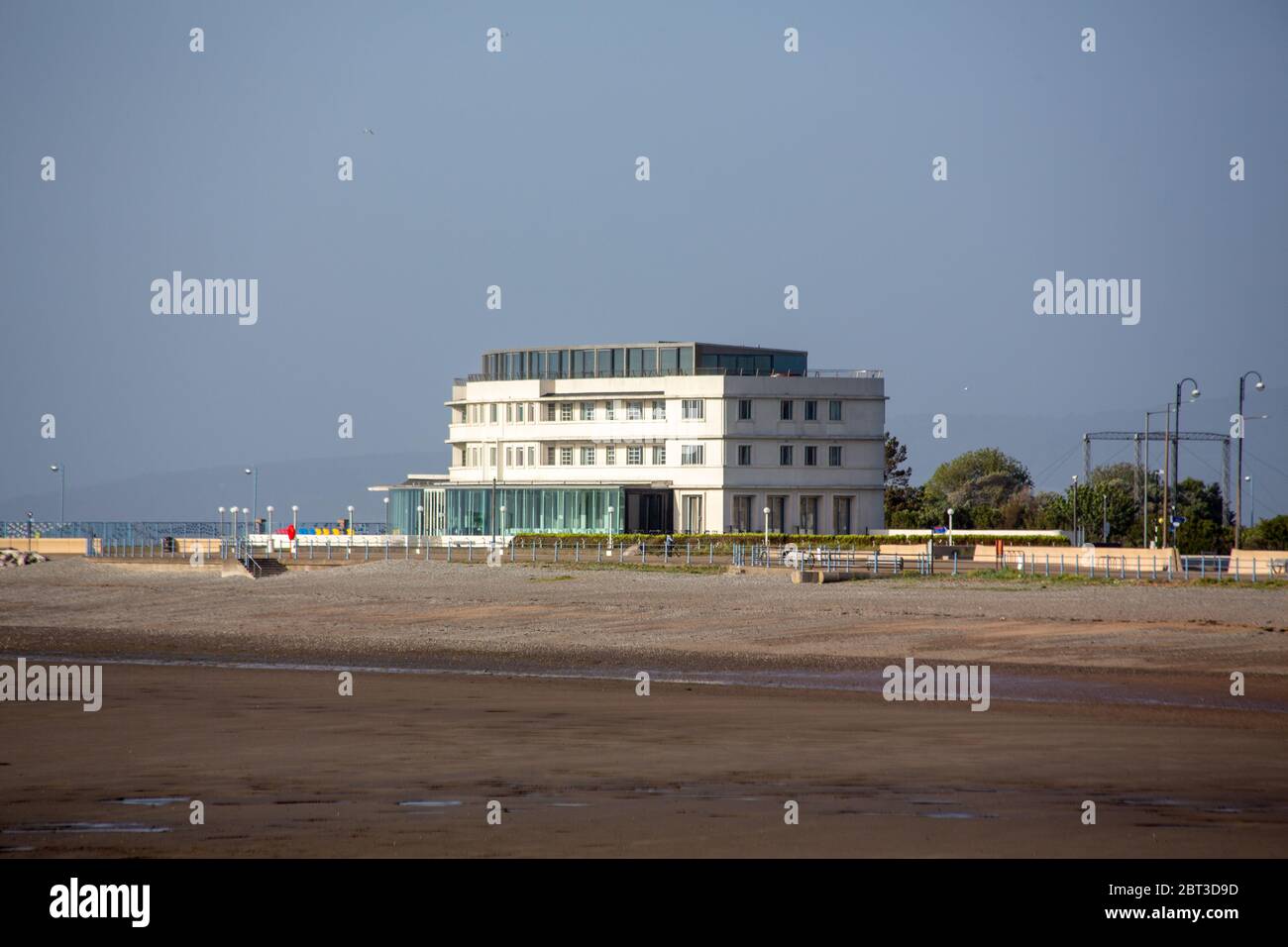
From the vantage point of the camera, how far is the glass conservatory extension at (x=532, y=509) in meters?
87.8

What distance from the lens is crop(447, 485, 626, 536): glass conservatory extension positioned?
288ft

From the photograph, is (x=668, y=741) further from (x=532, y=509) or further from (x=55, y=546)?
(x=532, y=509)

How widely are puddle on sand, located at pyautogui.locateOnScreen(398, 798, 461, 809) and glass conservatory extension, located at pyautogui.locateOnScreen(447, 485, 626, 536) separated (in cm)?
7468

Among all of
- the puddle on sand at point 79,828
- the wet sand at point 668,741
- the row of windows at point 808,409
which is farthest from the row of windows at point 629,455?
the puddle on sand at point 79,828

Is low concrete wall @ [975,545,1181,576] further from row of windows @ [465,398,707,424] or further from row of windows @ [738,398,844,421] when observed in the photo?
row of windows @ [465,398,707,424]

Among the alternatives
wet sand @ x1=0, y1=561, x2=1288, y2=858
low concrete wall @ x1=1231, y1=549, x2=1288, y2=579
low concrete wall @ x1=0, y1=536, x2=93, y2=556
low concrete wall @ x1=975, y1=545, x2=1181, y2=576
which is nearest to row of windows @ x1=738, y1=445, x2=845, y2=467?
low concrete wall @ x1=975, y1=545, x2=1181, y2=576

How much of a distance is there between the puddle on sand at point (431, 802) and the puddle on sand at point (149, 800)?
1.75 meters

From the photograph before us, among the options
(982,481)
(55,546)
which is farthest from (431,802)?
(982,481)

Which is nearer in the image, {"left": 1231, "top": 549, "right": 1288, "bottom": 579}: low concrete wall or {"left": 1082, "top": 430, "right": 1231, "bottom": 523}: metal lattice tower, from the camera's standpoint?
{"left": 1231, "top": 549, "right": 1288, "bottom": 579}: low concrete wall

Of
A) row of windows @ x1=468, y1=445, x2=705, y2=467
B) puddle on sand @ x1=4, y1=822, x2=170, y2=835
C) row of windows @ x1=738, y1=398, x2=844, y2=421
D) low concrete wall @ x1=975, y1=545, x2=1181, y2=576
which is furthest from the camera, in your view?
row of windows @ x1=468, y1=445, x2=705, y2=467

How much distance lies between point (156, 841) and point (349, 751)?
14.4 feet

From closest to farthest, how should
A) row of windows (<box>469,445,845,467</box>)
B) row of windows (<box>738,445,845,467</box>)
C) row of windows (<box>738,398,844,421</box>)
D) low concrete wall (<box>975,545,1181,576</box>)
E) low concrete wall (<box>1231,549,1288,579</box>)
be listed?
low concrete wall (<box>1231,549,1288,579</box>) → low concrete wall (<box>975,545,1181,576</box>) → row of windows (<box>738,445,845,467</box>) → row of windows (<box>469,445,845,467</box>) → row of windows (<box>738,398,844,421</box>)

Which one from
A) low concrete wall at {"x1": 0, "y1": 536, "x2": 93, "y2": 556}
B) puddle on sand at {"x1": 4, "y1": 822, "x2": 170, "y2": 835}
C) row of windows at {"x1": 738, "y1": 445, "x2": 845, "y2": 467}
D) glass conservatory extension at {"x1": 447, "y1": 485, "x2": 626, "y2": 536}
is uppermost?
row of windows at {"x1": 738, "y1": 445, "x2": 845, "y2": 467}

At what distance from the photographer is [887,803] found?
1167cm
